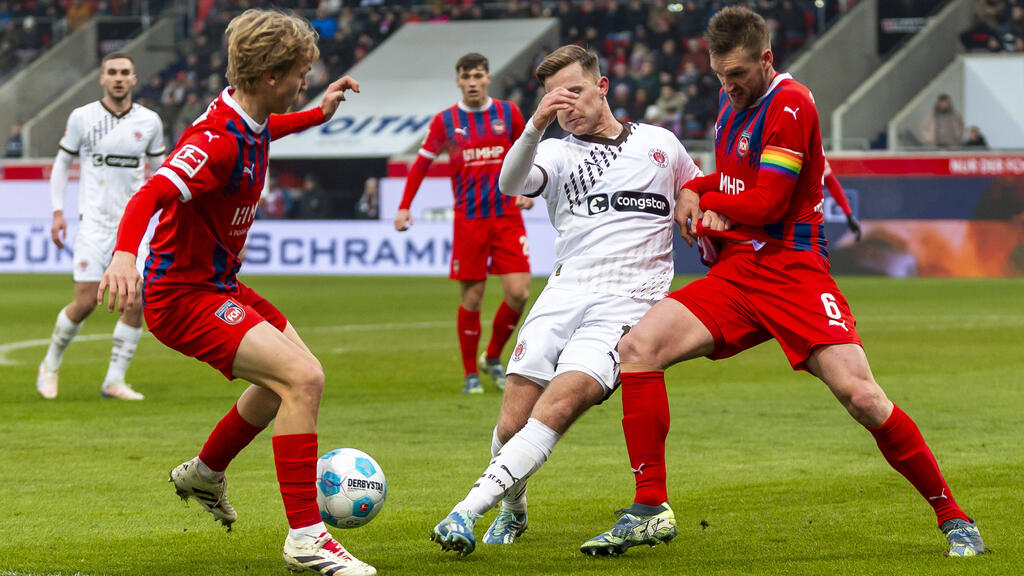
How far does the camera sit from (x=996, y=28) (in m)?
26.5

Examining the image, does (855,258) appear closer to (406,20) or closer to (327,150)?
(327,150)

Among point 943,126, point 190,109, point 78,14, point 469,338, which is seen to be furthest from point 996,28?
point 78,14

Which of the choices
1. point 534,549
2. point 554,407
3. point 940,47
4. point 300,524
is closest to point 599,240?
A: point 554,407

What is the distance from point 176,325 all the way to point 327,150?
24680mm

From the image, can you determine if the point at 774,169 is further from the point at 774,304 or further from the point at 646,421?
the point at 646,421

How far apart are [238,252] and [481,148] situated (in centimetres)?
554

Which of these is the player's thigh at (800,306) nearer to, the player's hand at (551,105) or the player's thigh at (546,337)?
the player's thigh at (546,337)

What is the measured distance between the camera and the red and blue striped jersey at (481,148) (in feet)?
34.5

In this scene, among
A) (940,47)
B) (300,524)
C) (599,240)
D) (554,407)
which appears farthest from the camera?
(940,47)

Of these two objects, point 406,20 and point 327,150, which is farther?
point 406,20

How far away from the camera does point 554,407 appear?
16.9ft

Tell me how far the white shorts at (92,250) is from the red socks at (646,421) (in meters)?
5.58

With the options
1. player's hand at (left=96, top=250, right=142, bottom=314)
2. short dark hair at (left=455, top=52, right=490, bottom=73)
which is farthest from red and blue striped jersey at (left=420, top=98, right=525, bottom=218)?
player's hand at (left=96, top=250, right=142, bottom=314)

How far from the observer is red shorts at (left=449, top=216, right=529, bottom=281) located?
1038cm
